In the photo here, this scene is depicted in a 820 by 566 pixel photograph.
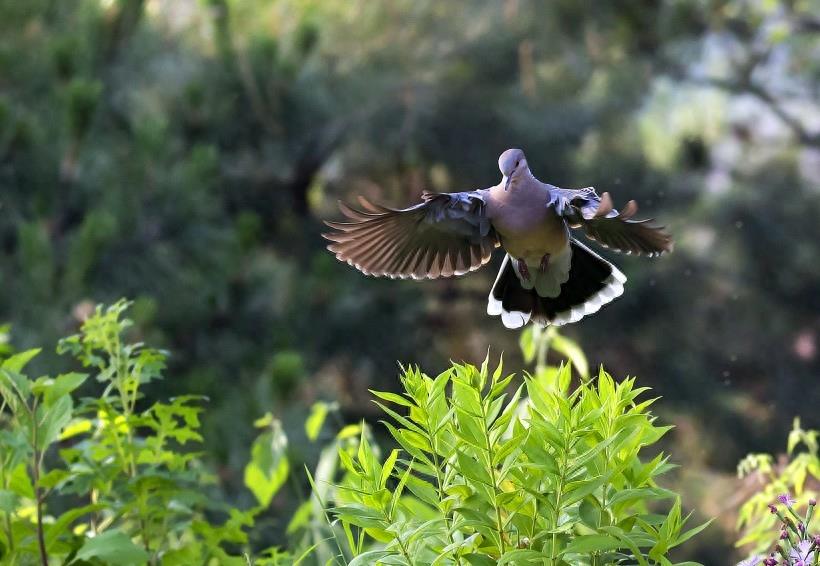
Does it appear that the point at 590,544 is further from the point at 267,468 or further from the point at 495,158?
the point at 495,158

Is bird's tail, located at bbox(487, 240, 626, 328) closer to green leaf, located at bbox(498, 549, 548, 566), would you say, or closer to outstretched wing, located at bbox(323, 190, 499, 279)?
outstretched wing, located at bbox(323, 190, 499, 279)

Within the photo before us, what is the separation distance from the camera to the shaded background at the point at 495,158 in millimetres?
3988

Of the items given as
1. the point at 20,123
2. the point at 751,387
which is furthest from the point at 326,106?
the point at 751,387

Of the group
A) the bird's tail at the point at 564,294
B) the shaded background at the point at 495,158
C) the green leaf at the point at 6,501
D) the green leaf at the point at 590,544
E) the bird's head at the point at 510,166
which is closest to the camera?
the green leaf at the point at 590,544

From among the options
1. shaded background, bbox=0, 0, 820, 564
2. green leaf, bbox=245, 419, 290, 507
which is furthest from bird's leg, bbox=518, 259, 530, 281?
shaded background, bbox=0, 0, 820, 564

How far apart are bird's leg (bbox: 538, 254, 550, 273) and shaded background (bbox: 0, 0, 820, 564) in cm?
252

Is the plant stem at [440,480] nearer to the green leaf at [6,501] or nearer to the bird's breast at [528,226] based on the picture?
the green leaf at [6,501]

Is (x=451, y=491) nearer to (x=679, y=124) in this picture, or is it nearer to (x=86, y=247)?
(x=86, y=247)

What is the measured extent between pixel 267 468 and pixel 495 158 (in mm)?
3643

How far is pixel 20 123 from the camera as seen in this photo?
10.3 ft

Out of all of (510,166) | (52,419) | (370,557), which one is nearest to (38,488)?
(52,419)

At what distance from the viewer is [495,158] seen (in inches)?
187

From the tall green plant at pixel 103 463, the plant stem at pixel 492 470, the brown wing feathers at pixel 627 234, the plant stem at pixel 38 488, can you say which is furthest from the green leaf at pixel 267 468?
the plant stem at pixel 492 470

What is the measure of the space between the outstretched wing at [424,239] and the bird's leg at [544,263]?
0.06m
